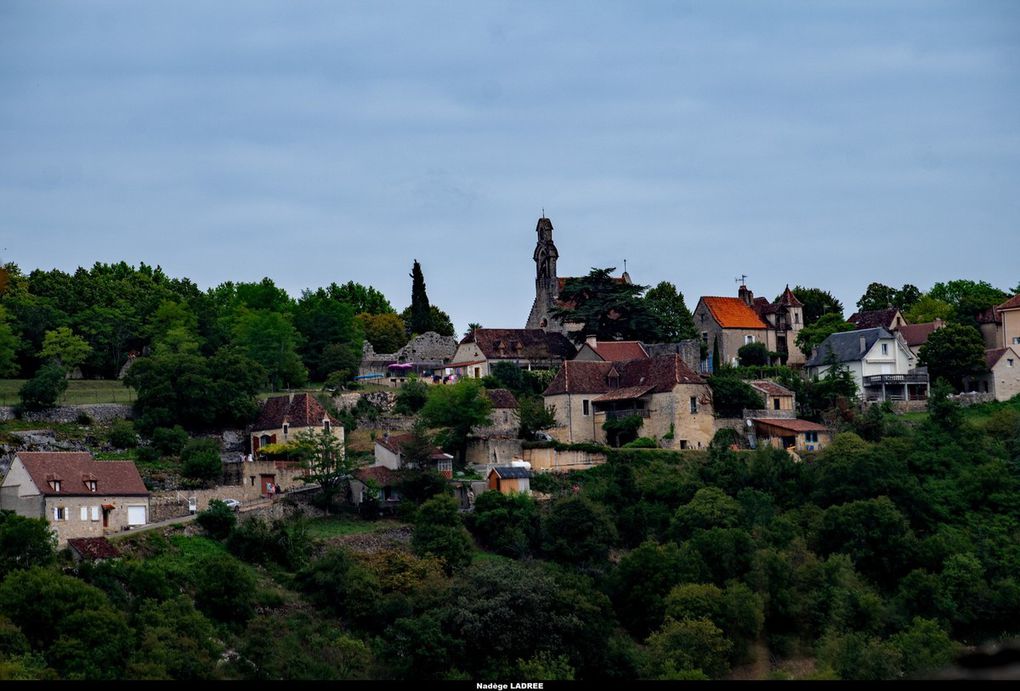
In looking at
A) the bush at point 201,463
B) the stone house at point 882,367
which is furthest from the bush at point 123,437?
the stone house at point 882,367

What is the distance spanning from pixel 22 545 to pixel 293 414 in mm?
18816

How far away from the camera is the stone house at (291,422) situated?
59.7m

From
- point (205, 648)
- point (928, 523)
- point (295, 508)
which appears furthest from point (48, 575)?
point (928, 523)

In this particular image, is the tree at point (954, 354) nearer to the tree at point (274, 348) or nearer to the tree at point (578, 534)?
the tree at point (578, 534)

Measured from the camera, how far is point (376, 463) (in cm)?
5897

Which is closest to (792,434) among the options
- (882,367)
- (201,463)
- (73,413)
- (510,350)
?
(882,367)

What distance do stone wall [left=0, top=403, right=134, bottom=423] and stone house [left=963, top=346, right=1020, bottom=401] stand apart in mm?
42447

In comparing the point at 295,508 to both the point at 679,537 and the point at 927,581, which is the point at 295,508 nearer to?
the point at 679,537

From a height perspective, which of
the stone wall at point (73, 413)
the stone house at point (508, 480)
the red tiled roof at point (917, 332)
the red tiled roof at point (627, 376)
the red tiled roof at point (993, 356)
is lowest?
the stone house at point (508, 480)

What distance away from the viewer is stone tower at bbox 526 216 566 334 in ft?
281

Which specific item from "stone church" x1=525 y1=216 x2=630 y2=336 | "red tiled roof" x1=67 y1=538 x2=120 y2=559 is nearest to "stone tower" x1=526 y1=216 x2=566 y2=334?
"stone church" x1=525 y1=216 x2=630 y2=336

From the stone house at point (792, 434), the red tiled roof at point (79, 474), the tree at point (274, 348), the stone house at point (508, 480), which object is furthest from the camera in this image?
the tree at point (274, 348)

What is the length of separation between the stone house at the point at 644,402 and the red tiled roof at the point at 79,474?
828 inches

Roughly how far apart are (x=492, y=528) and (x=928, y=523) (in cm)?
1795
